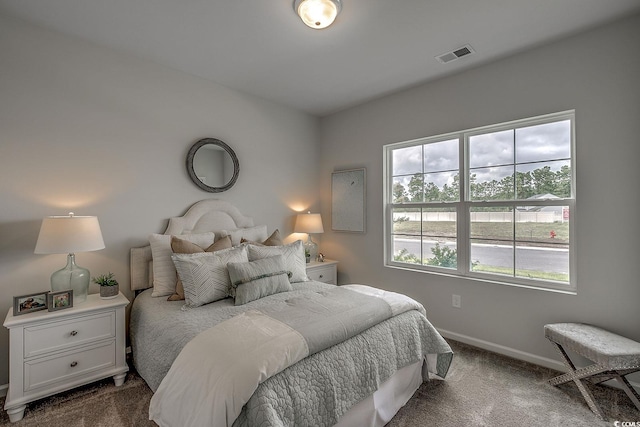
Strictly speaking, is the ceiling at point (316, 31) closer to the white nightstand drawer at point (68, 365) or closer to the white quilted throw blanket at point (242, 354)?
the white quilted throw blanket at point (242, 354)

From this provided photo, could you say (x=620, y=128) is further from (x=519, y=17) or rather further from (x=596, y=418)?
(x=596, y=418)

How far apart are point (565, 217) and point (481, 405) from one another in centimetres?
163

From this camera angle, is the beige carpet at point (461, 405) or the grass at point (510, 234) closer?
the beige carpet at point (461, 405)

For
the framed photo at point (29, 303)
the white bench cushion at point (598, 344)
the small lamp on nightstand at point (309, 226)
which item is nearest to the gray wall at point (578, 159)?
the white bench cushion at point (598, 344)

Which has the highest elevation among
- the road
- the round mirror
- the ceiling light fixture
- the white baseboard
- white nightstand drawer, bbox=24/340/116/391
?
the ceiling light fixture

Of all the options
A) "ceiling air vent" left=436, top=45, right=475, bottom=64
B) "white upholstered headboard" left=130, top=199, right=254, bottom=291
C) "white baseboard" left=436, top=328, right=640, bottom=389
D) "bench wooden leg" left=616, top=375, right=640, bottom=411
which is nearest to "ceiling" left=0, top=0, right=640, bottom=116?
"ceiling air vent" left=436, top=45, right=475, bottom=64

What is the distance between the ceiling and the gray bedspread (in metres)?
2.01

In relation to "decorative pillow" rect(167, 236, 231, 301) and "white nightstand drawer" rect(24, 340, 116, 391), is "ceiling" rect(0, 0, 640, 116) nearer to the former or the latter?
"decorative pillow" rect(167, 236, 231, 301)

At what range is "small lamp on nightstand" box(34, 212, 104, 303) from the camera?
78.3 inches

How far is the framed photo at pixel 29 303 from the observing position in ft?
6.45

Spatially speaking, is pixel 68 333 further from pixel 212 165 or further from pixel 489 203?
pixel 489 203

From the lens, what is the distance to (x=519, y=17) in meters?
2.11

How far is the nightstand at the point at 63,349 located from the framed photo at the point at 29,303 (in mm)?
43

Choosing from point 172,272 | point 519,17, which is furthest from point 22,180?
point 519,17
